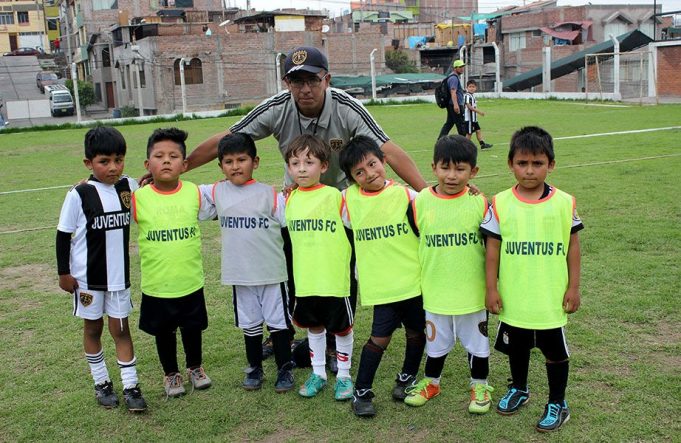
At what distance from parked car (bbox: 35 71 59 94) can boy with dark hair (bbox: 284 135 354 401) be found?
175 ft

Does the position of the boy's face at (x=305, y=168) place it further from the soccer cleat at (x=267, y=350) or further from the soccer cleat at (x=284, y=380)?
the soccer cleat at (x=267, y=350)

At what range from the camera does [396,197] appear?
3.64 meters

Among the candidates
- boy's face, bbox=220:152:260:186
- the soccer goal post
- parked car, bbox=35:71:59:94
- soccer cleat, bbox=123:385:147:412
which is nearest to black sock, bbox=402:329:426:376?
boy's face, bbox=220:152:260:186

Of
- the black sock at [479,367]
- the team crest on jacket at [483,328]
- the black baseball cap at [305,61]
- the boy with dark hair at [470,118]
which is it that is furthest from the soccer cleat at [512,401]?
the boy with dark hair at [470,118]

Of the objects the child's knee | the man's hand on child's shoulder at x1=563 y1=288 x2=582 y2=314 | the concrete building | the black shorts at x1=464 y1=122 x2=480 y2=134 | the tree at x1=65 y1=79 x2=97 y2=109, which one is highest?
the concrete building

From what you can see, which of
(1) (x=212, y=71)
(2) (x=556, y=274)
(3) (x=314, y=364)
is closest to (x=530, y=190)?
(2) (x=556, y=274)

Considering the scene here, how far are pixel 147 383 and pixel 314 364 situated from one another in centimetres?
99

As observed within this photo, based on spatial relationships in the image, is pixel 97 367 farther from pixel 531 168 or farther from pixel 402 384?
pixel 531 168

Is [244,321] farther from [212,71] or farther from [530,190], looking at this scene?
[212,71]

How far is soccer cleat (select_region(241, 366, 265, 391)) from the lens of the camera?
3.98m

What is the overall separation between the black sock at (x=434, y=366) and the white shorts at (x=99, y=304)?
1.64 m

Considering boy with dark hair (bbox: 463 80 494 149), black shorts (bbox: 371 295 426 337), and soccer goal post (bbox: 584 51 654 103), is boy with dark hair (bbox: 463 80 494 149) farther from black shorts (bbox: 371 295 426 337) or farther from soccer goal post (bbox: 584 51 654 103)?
soccer goal post (bbox: 584 51 654 103)

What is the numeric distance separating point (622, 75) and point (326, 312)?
32.4 meters

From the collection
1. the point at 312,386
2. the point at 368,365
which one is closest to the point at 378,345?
the point at 368,365
